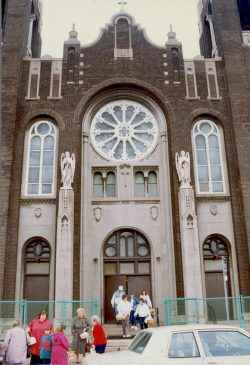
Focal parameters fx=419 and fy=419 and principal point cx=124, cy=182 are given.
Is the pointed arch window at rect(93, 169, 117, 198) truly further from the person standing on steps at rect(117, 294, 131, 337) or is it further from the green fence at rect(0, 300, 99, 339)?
the person standing on steps at rect(117, 294, 131, 337)

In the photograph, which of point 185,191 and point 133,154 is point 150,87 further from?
point 185,191

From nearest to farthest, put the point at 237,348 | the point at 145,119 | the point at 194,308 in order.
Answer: the point at 237,348 < the point at 194,308 < the point at 145,119

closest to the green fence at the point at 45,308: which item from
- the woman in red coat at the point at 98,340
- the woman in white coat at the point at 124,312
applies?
the woman in white coat at the point at 124,312

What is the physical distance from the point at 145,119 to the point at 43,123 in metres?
5.81

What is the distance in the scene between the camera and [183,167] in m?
21.5

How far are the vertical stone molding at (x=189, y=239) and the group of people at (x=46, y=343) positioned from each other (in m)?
8.82

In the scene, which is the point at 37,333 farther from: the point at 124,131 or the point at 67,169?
the point at 124,131

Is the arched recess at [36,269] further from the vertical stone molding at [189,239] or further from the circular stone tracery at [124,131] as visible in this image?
the vertical stone molding at [189,239]

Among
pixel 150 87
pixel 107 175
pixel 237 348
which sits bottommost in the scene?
pixel 237 348

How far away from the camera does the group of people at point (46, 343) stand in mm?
9297

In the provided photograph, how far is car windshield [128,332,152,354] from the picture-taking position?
7262mm

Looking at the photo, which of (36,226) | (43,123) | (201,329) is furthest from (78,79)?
(201,329)

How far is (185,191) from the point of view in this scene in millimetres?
20797

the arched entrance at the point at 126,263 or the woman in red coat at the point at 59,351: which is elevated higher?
the arched entrance at the point at 126,263
